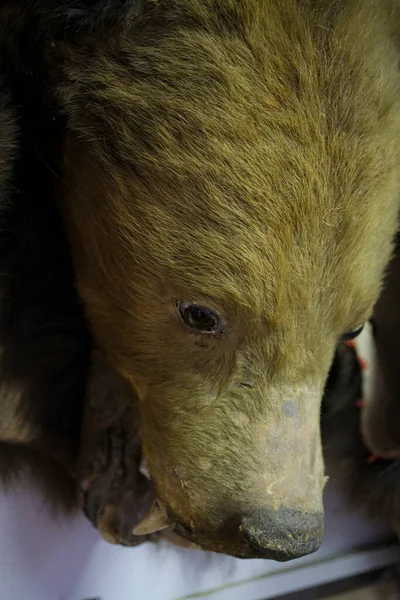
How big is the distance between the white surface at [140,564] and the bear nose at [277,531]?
13.0 inches

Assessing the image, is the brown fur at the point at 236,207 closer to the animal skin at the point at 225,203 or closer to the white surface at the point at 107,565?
the animal skin at the point at 225,203

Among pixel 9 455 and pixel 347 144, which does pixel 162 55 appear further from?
pixel 9 455

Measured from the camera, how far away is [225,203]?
48cm

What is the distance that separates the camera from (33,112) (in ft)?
1.81

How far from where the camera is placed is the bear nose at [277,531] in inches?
21.0

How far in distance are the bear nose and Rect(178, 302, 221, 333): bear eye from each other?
0.14m

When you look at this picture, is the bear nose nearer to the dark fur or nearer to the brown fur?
the brown fur

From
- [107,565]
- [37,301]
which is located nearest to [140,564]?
[107,565]

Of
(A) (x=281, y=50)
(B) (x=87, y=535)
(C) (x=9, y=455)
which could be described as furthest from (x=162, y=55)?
(B) (x=87, y=535)

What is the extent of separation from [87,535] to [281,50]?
0.59 metres

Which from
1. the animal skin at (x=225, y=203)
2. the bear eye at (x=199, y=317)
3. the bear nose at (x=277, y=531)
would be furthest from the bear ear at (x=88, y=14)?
the bear nose at (x=277, y=531)

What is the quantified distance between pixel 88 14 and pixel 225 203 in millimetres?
145

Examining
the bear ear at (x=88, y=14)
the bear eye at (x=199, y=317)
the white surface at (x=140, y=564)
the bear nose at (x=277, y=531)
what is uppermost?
the bear ear at (x=88, y=14)

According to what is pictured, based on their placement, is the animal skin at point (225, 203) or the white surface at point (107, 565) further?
the white surface at point (107, 565)
